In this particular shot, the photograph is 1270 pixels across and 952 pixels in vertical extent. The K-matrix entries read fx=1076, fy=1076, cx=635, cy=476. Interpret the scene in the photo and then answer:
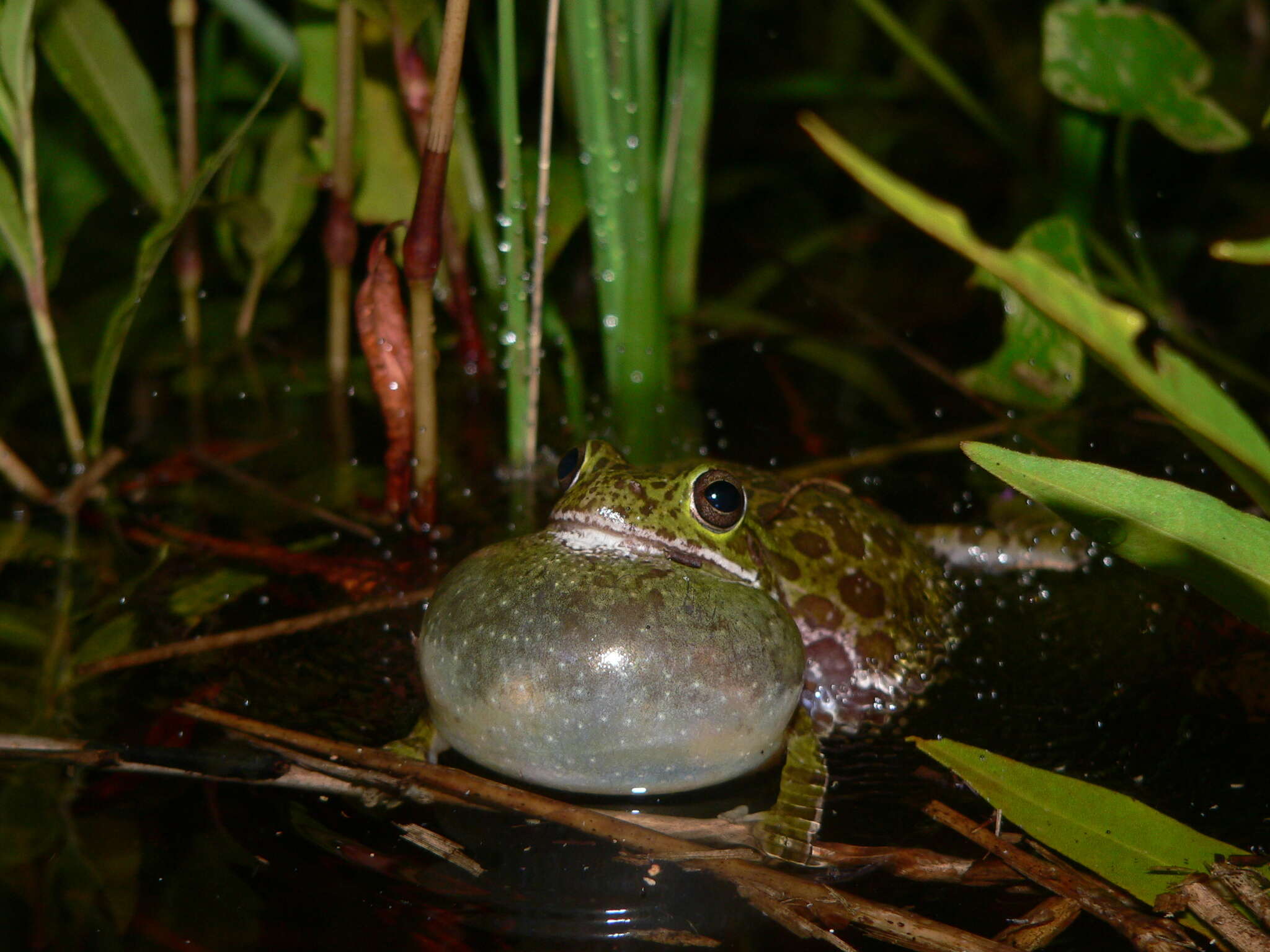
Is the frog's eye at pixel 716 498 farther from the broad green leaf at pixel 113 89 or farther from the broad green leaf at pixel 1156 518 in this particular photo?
the broad green leaf at pixel 113 89

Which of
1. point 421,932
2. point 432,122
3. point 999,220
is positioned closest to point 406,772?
point 421,932

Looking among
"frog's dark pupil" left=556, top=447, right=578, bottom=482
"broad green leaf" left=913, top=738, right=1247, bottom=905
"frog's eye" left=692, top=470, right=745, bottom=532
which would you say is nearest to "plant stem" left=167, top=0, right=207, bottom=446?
"frog's dark pupil" left=556, top=447, right=578, bottom=482

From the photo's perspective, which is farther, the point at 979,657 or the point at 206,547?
the point at 206,547

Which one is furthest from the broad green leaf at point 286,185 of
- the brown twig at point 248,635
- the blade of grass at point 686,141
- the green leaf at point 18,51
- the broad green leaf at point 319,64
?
the brown twig at point 248,635

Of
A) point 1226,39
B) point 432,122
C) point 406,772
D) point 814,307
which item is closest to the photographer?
point 406,772

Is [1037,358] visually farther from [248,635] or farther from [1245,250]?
[248,635]

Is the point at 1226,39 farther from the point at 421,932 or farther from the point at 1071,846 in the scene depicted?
the point at 421,932
